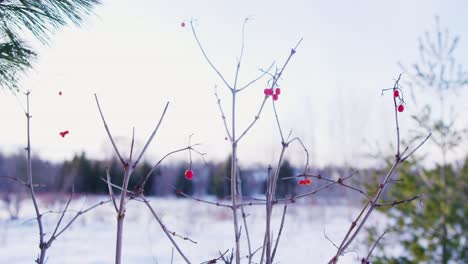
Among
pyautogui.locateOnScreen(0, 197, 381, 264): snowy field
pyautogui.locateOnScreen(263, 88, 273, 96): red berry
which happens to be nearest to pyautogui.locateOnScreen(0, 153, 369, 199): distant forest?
pyautogui.locateOnScreen(263, 88, 273, 96): red berry

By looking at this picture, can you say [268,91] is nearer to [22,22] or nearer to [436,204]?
[22,22]

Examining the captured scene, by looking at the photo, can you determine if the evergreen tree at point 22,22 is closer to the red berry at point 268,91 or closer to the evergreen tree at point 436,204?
the red berry at point 268,91

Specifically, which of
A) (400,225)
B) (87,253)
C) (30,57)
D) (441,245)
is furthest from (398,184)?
(87,253)

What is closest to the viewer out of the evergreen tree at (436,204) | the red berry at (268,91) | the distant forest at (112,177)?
the red berry at (268,91)

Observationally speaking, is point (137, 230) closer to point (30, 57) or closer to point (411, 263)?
point (411, 263)

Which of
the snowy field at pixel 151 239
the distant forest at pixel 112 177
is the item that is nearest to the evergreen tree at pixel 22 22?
the distant forest at pixel 112 177

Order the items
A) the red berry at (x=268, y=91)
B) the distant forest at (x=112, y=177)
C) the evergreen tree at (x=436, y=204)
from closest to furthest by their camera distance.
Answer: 1. the red berry at (x=268, y=91)
2. the distant forest at (x=112, y=177)
3. the evergreen tree at (x=436, y=204)

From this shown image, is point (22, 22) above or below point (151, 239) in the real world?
above

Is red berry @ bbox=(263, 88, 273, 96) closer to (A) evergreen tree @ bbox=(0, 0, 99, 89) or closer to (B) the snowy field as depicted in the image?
(A) evergreen tree @ bbox=(0, 0, 99, 89)

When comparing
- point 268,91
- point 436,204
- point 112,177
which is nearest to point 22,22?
point 268,91

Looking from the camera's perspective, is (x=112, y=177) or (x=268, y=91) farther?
(x=112, y=177)

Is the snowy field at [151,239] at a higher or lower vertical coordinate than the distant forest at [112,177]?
lower

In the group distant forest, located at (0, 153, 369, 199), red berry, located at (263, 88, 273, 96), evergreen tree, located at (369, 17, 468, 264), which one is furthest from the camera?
evergreen tree, located at (369, 17, 468, 264)

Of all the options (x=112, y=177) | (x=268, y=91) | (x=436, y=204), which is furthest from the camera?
(x=112, y=177)
